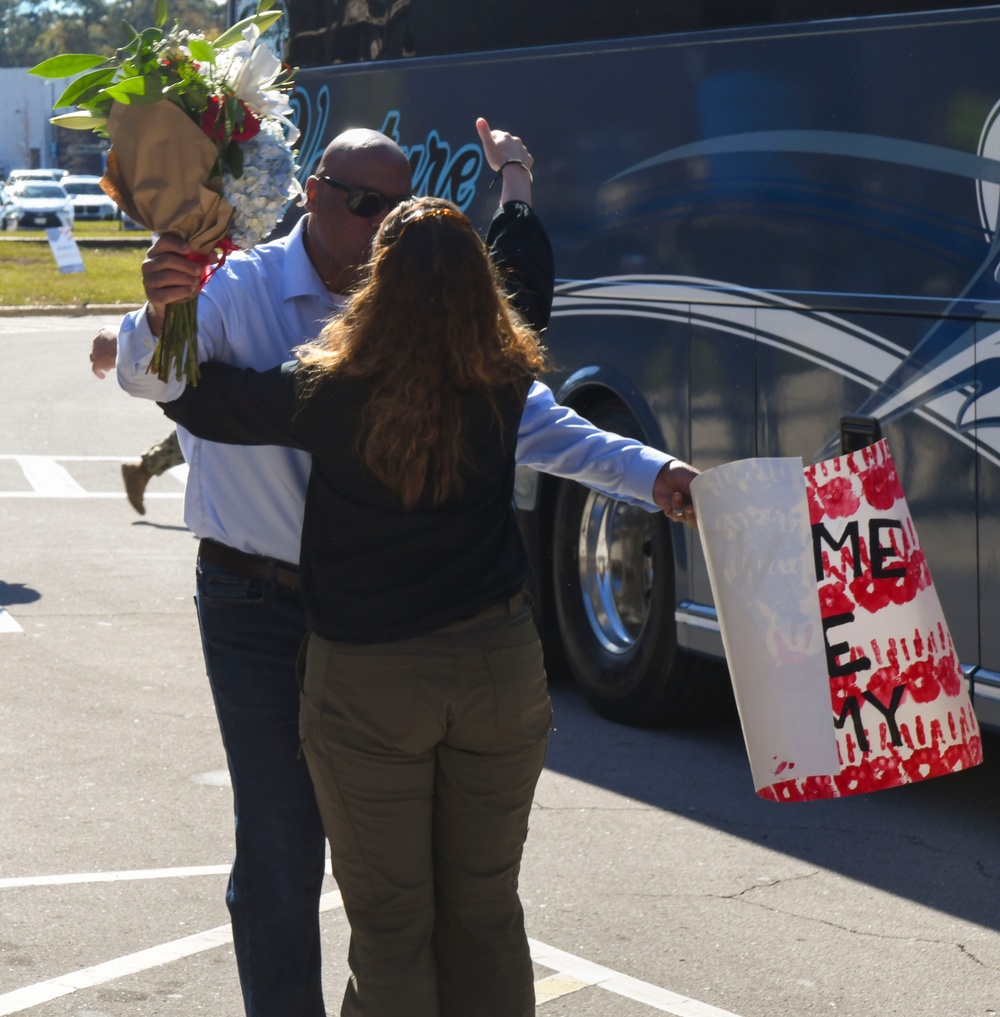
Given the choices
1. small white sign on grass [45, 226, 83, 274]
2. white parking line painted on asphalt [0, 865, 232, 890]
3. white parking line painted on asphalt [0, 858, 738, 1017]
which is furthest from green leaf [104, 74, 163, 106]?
small white sign on grass [45, 226, 83, 274]

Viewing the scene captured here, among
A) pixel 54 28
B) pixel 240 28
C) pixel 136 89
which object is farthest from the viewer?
pixel 54 28

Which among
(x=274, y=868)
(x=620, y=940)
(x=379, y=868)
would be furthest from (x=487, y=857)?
(x=620, y=940)

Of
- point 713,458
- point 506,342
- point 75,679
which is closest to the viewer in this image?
point 506,342

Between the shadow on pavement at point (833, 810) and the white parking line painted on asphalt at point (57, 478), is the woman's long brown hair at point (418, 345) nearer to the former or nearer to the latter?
the shadow on pavement at point (833, 810)

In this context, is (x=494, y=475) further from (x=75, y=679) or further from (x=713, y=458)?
→ (x=75, y=679)

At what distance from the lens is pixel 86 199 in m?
65.6

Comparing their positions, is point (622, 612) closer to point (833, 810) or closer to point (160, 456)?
point (833, 810)

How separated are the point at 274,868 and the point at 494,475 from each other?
2.97 feet

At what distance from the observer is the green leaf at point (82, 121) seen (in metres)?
3.20

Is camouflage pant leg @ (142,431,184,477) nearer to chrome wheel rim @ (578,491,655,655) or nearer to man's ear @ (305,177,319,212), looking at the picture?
chrome wheel rim @ (578,491,655,655)

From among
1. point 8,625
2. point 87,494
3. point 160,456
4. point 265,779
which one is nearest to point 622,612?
point 8,625

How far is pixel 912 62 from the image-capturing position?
229 inches

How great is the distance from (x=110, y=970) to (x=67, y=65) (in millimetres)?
2346

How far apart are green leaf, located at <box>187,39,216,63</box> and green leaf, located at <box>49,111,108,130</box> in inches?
7.7
